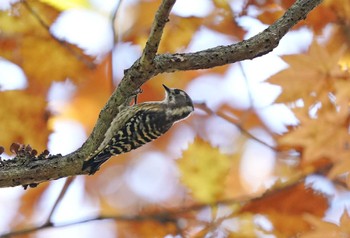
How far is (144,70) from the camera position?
232 centimetres

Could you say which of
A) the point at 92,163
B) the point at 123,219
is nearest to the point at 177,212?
the point at 123,219

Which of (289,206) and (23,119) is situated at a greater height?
(23,119)

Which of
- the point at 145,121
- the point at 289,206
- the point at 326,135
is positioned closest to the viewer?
the point at 145,121

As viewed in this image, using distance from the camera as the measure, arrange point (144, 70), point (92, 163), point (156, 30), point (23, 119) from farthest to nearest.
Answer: point (23, 119) < point (92, 163) < point (144, 70) < point (156, 30)

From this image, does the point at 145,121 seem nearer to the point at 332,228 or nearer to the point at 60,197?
the point at 60,197

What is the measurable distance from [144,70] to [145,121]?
1356mm

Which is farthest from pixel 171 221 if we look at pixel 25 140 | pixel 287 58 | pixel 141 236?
pixel 287 58

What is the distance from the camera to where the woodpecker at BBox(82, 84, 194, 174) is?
3299mm

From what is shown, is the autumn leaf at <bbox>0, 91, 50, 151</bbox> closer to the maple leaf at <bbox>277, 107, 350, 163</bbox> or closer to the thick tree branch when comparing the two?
the thick tree branch

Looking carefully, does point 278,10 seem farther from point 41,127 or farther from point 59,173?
point 59,173

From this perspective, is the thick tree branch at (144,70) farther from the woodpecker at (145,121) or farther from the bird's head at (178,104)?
the bird's head at (178,104)

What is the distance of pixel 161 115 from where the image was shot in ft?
12.4

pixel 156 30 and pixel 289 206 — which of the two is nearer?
pixel 156 30

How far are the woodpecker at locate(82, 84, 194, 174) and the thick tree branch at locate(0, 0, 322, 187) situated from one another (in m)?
0.51
